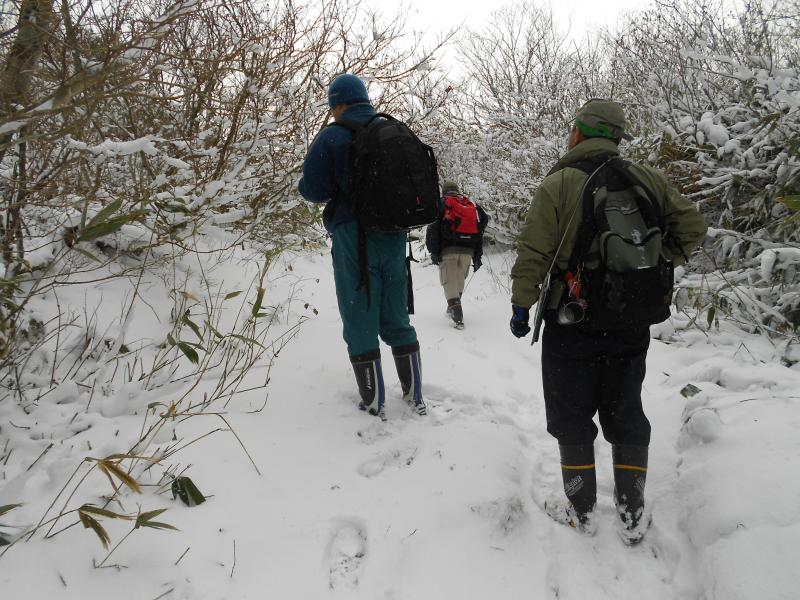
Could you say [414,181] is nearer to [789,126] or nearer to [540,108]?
[789,126]

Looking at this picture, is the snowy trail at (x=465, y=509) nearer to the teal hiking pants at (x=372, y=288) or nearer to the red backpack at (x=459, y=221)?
the teal hiking pants at (x=372, y=288)

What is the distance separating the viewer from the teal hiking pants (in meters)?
2.57

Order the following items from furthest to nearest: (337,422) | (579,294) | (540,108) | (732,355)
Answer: (540,108) < (732,355) < (337,422) < (579,294)

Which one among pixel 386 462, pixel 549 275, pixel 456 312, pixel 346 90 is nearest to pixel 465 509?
pixel 386 462

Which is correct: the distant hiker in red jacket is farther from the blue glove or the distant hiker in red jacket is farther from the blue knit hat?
the blue glove

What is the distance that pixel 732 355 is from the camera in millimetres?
3875

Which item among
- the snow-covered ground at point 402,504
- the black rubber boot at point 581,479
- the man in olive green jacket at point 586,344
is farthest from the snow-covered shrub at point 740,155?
the black rubber boot at point 581,479

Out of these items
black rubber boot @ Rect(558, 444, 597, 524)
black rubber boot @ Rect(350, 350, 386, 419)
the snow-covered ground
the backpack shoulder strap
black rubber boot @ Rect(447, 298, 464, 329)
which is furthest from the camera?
black rubber boot @ Rect(447, 298, 464, 329)

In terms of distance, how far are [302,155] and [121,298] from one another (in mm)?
1845

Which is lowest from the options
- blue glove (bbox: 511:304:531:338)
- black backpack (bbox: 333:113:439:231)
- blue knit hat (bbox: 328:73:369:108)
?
blue glove (bbox: 511:304:531:338)

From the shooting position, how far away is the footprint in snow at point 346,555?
5.56 ft

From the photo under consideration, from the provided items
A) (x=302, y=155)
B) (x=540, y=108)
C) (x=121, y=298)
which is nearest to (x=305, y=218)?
(x=302, y=155)

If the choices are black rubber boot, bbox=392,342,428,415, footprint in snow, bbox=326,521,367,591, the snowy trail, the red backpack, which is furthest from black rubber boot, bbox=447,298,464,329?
footprint in snow, bbox=326,521,367,591

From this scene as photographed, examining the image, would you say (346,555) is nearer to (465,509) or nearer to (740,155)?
(465,509)
